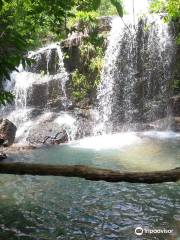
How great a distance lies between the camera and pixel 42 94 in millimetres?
23609

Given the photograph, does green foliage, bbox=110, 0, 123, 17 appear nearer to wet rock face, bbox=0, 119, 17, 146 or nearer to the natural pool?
the natural pool

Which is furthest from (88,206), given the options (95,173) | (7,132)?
(7,132)

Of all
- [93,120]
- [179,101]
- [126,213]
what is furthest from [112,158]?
[179,101]

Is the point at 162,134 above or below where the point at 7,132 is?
below

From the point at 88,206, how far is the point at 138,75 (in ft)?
53.5

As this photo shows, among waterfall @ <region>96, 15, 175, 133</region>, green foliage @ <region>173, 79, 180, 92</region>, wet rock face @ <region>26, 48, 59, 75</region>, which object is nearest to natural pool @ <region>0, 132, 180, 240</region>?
waterfall @ <region>96, 15, 175, 133</region>

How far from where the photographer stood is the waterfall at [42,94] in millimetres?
21447

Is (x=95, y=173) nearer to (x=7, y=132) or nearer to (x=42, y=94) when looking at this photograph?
(x=7, y=132)

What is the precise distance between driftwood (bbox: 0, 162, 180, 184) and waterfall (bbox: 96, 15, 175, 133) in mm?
17804

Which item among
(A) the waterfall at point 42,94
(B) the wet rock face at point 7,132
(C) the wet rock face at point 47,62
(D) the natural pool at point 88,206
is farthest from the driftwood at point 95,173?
(C) the wet rock face at point 47,62

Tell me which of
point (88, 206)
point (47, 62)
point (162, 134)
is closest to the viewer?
point (88, 206)

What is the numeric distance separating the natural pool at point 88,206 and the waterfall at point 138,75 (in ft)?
31.7

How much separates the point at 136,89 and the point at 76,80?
12.5ft

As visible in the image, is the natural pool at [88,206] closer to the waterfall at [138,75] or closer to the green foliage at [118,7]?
the green foliage at [118,7]
